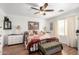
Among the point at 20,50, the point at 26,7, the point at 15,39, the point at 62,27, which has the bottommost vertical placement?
the point at 20,50

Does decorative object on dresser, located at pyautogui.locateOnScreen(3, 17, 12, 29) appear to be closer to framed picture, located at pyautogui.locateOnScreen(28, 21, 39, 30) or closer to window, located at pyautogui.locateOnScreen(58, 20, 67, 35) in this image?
framed picture, located at pyautogui.locateOnScreen(28, 21, 39, 30)

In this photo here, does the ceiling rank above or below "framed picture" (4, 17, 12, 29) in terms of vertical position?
above

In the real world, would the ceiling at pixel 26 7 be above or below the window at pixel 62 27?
above

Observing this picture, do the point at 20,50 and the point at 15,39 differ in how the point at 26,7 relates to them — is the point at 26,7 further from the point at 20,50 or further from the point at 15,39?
the point at 20,50

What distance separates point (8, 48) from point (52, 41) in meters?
0.82

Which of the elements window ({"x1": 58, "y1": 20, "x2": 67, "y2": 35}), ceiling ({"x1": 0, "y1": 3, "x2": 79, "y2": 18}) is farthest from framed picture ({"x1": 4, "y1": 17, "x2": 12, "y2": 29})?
window ({"x1": 58, "y1": 20, "x2": 67, "y2": 35})

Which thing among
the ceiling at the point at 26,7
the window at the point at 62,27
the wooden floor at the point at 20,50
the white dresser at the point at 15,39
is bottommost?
the wooden floor at the point at 20,50

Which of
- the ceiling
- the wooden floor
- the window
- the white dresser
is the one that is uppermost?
the ceiling

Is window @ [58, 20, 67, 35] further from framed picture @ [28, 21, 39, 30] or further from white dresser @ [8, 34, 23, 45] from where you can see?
white dresser @ [8, 34, 23, 45]

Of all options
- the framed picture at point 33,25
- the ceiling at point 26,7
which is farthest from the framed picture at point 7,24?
the framed picture at point 33,25

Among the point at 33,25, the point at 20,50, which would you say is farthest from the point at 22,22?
the point at 20,50

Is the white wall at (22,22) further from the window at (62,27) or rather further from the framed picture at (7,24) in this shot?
the window at (62,27)

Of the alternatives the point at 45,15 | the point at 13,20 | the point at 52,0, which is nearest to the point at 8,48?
the point at 13,20
